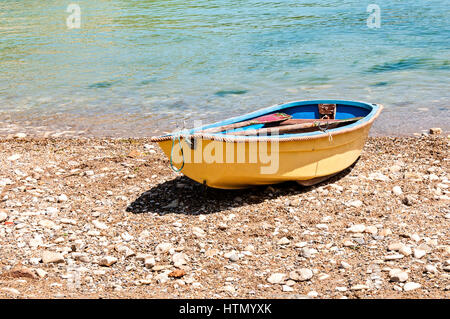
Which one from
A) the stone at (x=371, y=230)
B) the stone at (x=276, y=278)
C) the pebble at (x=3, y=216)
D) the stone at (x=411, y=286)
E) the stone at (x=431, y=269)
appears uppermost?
the pebble at (x=3, y=216)

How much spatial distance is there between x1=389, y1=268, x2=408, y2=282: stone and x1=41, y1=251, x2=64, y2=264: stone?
386 centimetres

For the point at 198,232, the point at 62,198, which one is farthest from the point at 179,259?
the point at 62,198

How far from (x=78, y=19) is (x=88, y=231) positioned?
2816cm

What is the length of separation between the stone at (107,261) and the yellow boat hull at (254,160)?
191 centimetres

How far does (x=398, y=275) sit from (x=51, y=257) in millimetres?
4066

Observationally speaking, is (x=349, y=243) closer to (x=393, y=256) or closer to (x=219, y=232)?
(x=393, y=256)

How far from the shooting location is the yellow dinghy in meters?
7.45

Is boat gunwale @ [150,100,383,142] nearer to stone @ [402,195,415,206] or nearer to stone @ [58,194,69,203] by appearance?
stone @ [402,195,415,206]

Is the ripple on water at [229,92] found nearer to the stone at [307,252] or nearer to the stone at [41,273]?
the stone at [307,252]

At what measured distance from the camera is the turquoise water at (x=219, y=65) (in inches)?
572

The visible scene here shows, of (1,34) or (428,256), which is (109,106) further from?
(1,34)

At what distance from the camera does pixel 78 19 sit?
107 ft

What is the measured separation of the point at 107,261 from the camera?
20.7ft

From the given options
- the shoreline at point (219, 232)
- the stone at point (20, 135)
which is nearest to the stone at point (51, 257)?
the shoreline at point (219, 232)
